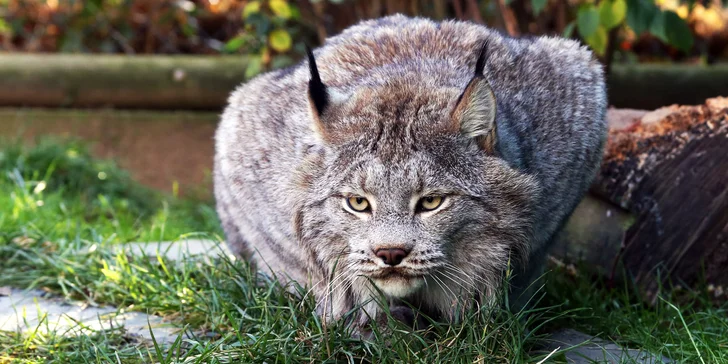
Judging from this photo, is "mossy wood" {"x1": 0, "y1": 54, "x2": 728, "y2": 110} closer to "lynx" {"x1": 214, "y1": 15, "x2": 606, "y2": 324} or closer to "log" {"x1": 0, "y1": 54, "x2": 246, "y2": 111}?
"log" {"x1": 0, "y1": 54, "x2": 246, "y2": 111}

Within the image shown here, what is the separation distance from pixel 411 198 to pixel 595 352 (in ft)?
3.34

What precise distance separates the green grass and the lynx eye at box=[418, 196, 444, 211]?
481mm

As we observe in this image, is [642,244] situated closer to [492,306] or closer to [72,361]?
[492,306]

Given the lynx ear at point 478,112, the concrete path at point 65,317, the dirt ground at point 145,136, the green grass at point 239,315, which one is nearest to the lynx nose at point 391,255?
the green grass at point 239,315

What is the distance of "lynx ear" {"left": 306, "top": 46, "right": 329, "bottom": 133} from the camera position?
3.20m

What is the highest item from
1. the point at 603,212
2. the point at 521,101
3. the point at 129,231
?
the point at 521,101

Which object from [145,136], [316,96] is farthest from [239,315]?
[145,136]

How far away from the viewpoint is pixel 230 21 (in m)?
8.37

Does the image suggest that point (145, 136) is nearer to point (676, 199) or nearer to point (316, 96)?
point (316, 96)

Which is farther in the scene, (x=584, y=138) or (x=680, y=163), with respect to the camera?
(x=680, y=163)

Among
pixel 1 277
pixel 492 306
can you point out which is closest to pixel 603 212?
pixel 492 306

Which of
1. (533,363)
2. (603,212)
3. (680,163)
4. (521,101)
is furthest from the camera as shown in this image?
(603,212)

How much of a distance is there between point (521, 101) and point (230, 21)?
17.0 feet

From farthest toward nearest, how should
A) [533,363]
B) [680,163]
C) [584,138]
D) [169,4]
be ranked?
[169,4]
[680,163]
[584,138]
[533,363]
